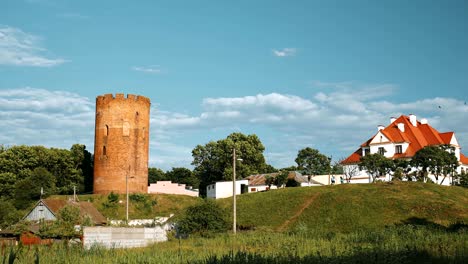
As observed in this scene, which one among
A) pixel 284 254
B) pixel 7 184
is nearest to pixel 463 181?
pixel 284 254

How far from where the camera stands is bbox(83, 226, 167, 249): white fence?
25906mm

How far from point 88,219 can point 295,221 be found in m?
15.6

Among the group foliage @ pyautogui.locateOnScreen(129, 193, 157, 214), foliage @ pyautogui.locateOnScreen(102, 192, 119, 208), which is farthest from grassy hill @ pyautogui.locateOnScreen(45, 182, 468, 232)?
foliage @ pyautogui.locateOnScreen(102, 192, 119, 208)

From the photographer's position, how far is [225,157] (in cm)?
8262

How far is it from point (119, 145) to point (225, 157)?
23.3 metres

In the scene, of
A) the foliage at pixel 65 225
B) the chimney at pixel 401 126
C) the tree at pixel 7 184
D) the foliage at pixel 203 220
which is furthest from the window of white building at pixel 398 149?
the tree at pixel 7 184

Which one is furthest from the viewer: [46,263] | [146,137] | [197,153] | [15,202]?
[197,153]

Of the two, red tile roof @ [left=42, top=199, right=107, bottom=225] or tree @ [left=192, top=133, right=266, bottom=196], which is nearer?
red tile roof @ [left=42, top=199, right=107, bottom=225]

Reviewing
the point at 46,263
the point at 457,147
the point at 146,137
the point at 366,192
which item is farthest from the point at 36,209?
the point at 457,147

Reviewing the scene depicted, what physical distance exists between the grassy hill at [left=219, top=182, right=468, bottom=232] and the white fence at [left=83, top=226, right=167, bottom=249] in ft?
34.0

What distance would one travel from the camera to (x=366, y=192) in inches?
1810

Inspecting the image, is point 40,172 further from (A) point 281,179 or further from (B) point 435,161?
(B) point 435,161

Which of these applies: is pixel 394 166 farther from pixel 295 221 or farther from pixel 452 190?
pixel 295 221

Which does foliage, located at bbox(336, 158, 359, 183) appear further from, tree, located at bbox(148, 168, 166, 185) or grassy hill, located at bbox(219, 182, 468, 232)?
tree, located at bbox(148, 168, 166, 185)
